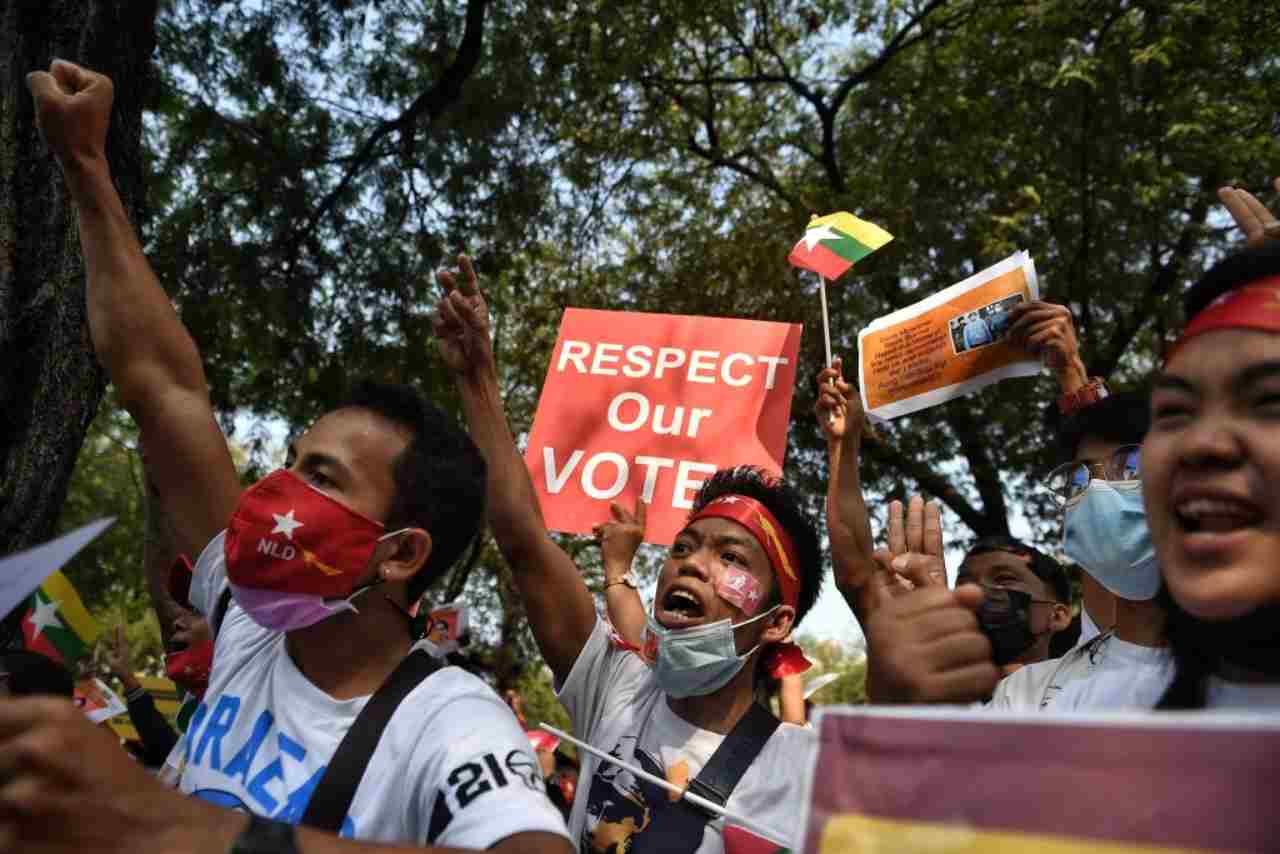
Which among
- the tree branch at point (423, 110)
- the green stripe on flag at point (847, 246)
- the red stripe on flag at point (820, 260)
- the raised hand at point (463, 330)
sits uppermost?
the tree branch at point (423, 110)

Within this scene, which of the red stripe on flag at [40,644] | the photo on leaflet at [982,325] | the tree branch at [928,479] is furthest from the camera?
the tree branch at [928,479]

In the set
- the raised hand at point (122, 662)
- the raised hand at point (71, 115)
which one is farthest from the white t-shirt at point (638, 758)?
the raised hand at point (122, 662)

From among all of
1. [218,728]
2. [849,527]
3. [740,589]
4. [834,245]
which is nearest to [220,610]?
[218,728]

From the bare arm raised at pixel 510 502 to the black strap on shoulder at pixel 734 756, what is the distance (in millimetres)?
517

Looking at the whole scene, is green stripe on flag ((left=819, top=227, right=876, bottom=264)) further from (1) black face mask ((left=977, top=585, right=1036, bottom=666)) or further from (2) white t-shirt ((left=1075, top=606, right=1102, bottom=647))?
(2) white t-shirt ((left=1075, top=606, right=1102, bottom=647))

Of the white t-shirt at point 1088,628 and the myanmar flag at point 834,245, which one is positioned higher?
the myanmar flag at point 834,245

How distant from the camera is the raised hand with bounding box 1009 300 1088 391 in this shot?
3645 mm

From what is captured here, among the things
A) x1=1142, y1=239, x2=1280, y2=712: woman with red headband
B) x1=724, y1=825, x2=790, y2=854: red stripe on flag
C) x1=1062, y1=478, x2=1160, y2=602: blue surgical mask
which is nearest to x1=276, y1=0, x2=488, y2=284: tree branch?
x1=1062, y1=478, x2=1160, y2=602: blue surgical mask

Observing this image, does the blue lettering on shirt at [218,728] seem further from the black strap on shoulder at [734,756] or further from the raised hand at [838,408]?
the raised hand at [838,408]

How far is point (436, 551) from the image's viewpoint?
99.6 inches

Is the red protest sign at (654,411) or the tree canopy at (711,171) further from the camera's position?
the tree canopy at (711,171)

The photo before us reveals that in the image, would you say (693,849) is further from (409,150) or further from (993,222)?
(993,222)

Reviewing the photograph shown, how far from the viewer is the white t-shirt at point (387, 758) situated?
69.8 inches

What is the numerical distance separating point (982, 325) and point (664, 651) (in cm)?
168
